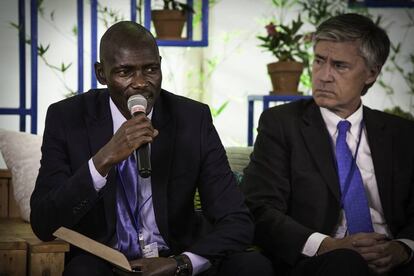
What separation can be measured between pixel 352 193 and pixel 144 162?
98 cm

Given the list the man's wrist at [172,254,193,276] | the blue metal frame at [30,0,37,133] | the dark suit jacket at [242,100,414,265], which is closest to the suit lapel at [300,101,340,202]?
the dark suit jacket at [242,100,414,265]

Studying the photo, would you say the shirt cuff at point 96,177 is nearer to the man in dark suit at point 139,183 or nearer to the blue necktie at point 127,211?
the man in dark suit at point 139,183

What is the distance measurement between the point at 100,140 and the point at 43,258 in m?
0.39

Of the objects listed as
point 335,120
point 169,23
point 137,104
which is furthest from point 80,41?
point 137,104

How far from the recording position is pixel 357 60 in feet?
9.11

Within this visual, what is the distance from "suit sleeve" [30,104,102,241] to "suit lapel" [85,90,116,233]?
0.07 metres

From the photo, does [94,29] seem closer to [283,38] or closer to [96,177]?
[283,38]

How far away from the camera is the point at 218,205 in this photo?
7.75ft

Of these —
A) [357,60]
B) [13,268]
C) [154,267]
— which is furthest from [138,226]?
[357,60]

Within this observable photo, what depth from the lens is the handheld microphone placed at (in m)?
1.90

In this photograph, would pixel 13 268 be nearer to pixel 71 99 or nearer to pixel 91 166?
pixel 91 166

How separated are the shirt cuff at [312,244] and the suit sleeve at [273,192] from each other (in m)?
0.01

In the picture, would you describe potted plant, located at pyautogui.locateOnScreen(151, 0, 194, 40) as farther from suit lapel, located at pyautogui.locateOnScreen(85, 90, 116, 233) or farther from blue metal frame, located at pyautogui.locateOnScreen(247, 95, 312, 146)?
suit lapel, located at pyautogui.locateOnScreen(85, 90, 116, 233)

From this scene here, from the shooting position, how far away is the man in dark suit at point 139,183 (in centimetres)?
218
